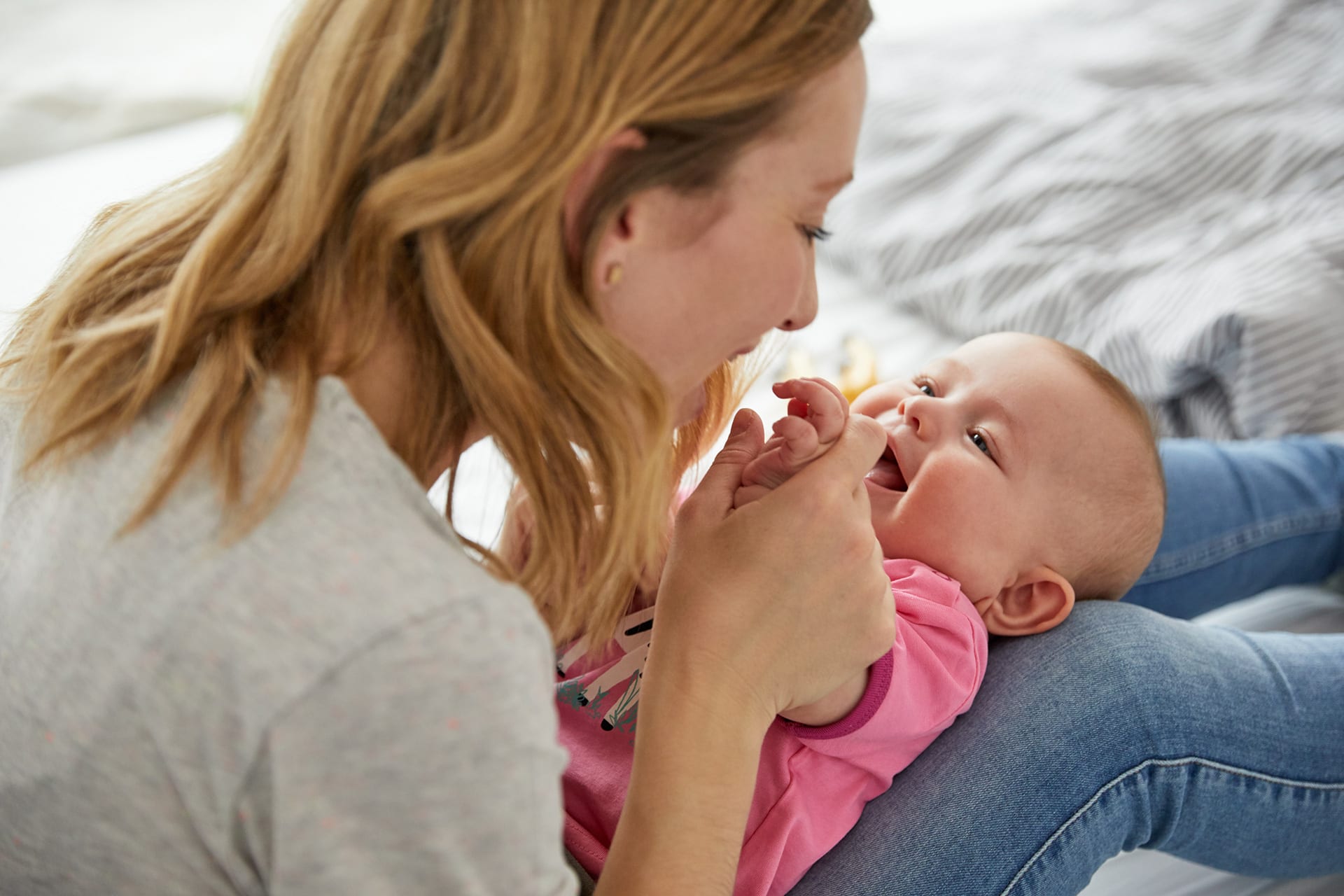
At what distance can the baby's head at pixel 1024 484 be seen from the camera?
3.75 ft

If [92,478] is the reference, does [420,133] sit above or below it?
above

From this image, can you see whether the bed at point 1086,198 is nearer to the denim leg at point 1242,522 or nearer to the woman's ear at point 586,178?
the denim leg at point 1242,522

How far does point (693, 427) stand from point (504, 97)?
1.52 ft

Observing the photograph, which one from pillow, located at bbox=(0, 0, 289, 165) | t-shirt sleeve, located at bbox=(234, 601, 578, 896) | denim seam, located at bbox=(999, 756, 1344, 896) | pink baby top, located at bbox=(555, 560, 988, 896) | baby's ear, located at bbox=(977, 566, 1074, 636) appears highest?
pillow, located at bbox=(0, 0, 289, 165)

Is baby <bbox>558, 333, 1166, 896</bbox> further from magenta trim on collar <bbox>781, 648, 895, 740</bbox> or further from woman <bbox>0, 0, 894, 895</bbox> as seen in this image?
woman <bbox>0, 0, 894, 895</bbox>

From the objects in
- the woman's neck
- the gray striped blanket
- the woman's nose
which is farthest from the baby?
the gray striped blanket

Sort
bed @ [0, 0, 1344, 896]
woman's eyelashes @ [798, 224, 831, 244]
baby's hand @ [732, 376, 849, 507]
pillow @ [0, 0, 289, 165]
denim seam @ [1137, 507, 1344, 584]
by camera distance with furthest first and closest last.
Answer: pillow @ [0, 0, 289, 165]
bed @ [0, 0, 1344, 896]
denim seam @ [1137, 507, 1344, 584]
baby's hand @ [732, 376, 849, 507]
woman's eyelashes @ [798, 224, 831, 244]

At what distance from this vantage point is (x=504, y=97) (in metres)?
0.69

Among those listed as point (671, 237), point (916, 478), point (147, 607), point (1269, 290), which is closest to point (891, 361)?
point (1269, 290)

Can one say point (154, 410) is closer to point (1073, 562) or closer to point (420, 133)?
point (420, 133)

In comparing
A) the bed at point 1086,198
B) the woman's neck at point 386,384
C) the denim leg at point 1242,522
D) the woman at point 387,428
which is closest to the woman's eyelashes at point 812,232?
the woman at point 387,428

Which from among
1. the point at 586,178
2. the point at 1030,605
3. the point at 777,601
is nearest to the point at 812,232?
the point at 586,178

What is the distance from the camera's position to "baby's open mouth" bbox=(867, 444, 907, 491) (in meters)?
1.21

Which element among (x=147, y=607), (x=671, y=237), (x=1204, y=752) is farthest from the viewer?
(x=1204, y=752)
